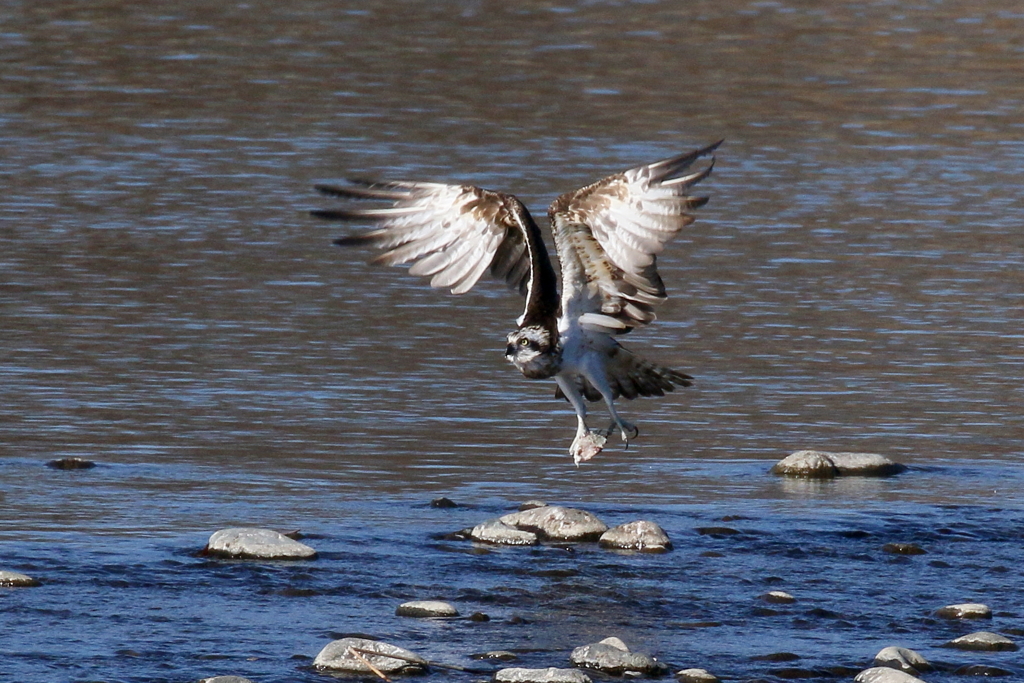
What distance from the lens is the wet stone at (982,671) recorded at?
7.46 m

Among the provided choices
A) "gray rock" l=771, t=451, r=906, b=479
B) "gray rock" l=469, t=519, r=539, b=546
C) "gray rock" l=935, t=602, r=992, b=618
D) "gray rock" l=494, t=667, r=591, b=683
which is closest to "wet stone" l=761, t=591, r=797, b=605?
"gray rock" l=935, t=602, r=992, b=618

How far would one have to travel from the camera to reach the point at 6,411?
37.9 feet

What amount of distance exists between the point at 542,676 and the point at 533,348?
2590 mm

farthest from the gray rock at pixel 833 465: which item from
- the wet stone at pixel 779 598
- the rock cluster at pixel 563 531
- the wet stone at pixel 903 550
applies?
the wet stone at pixel 779 598

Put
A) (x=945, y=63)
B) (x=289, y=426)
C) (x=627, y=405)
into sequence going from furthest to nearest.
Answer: (x=945, y=63)
(x=627, y=405)
(x=289, y=426)

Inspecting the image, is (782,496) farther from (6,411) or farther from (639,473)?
(6,411)

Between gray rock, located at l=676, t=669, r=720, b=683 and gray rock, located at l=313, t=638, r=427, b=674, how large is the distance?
95 cm

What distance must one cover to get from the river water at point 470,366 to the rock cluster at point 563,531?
0.37ft

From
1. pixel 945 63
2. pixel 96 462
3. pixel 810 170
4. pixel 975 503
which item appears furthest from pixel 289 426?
pixel 945 63

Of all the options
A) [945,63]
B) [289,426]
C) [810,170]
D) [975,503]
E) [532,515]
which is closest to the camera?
[532,515]

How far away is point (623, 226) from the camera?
29.2ft

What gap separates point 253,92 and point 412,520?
51.4ft

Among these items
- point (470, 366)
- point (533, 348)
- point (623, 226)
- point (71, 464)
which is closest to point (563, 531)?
point (533, 348)

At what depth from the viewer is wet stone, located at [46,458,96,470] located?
1027 centimetres
